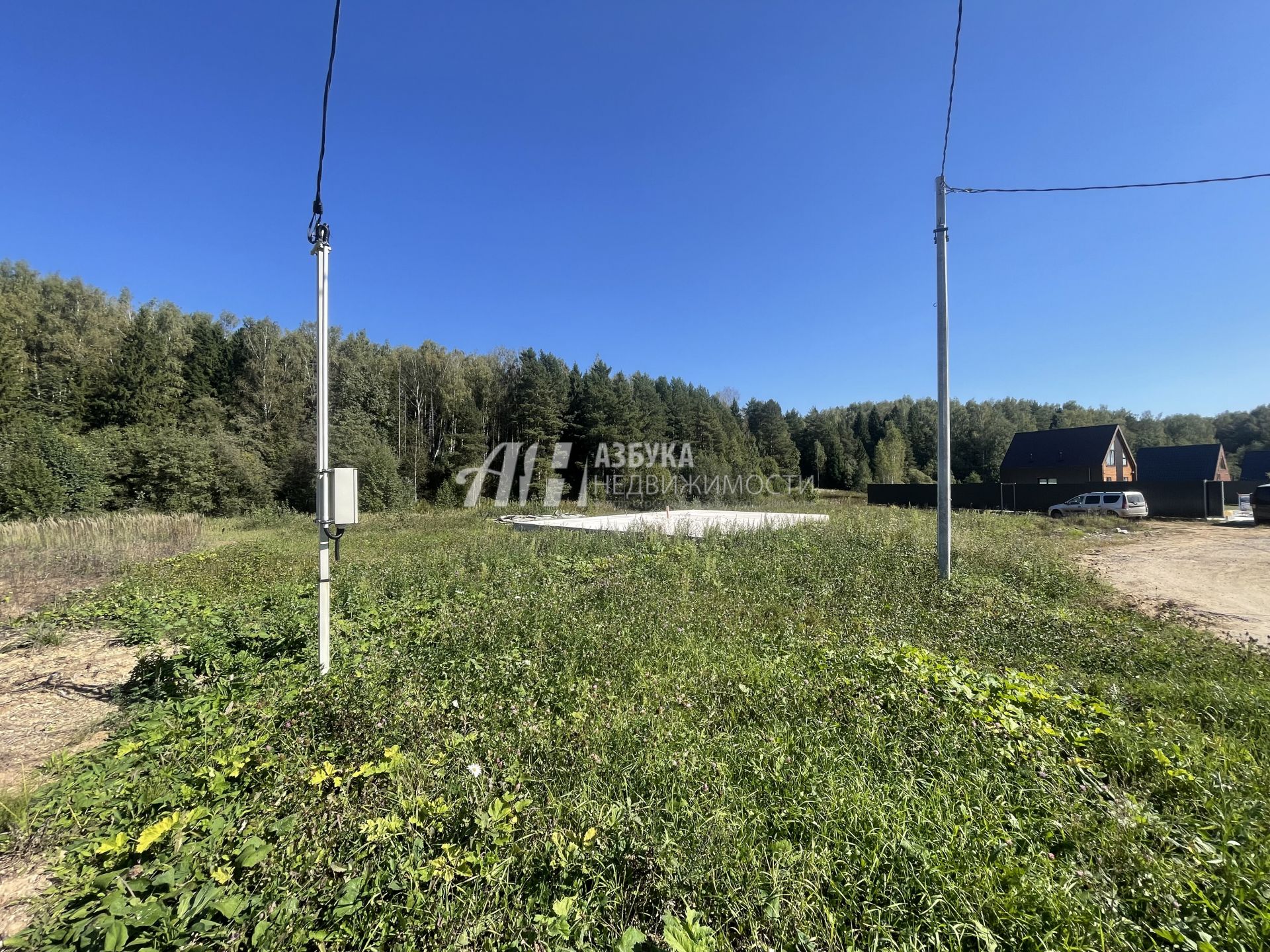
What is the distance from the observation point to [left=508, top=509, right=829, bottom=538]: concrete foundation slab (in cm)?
956

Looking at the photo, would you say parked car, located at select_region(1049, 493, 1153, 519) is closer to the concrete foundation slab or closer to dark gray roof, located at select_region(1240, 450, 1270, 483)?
the concrete foundation slab

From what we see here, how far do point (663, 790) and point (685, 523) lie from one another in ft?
27.7

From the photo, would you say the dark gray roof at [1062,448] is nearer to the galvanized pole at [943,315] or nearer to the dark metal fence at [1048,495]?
the dark metal fence at [1048,495]

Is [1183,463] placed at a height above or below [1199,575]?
above

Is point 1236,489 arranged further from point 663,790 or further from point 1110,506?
point 663,790

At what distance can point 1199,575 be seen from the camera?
731cm

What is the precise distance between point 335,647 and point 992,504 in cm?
2488

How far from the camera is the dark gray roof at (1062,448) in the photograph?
24891 mm

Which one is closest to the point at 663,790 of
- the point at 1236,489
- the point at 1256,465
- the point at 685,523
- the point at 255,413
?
the point at 685,523

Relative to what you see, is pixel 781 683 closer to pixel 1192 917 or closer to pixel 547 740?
pixel 547 740

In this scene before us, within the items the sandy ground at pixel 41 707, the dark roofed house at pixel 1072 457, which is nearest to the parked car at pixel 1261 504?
the dark roofed house at pixel 1072 457

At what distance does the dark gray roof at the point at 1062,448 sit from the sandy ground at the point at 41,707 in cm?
3487

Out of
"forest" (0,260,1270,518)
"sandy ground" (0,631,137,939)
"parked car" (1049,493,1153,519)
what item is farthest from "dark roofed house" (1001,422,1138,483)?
"sandy ground" (0,631,137,939)

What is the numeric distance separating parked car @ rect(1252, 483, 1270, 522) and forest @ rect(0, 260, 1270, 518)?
17.9 m
